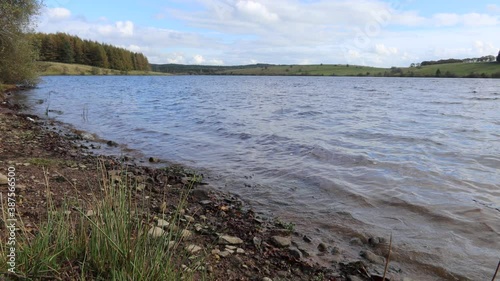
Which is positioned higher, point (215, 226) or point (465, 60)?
point (465, 60)

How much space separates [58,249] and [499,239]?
7.46m

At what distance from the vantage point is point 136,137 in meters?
16.9

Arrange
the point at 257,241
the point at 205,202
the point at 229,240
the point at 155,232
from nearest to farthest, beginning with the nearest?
the point at 155,232, the point at 229,240, the point at 257,241, the point at 205,202

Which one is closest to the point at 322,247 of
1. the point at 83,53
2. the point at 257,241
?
the point at 257,241

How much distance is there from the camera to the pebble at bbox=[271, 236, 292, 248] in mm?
5773

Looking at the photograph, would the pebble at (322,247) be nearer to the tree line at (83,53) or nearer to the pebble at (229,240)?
the pebble at (229,240)

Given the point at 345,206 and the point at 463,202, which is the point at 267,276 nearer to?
the point at 345,206

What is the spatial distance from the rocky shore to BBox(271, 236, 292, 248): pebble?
17 millimetres

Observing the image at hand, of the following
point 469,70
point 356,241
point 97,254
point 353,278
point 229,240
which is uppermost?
point 469,70

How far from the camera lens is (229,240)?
5.67 meters

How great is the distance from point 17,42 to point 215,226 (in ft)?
93.9

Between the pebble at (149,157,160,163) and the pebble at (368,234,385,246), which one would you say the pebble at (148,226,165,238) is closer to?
the pebble at (368,234,385,246)

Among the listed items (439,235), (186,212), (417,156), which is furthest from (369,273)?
(417,156)

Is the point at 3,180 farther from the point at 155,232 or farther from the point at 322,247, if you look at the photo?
the point at 322,247
